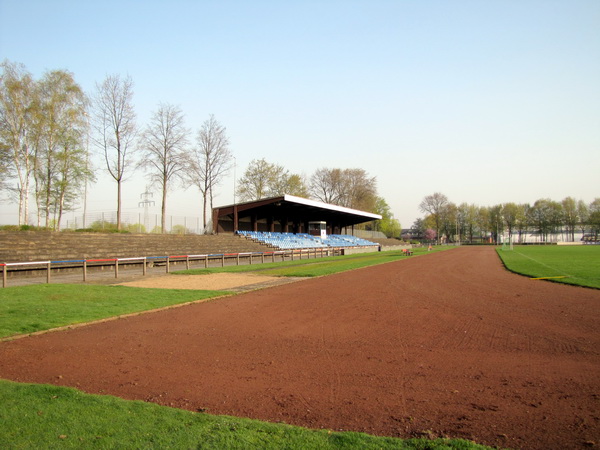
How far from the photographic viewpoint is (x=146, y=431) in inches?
146

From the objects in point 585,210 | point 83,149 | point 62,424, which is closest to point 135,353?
point 62,424

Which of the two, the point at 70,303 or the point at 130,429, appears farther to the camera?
the point at 70,303

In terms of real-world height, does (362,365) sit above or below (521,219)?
below

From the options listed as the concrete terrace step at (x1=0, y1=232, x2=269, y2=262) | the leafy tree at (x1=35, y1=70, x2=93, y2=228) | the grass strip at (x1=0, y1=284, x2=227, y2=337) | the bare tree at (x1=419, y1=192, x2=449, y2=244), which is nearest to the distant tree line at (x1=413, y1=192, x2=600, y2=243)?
the bare tree at (x1=419, y1=192, x2=449, y2=244)

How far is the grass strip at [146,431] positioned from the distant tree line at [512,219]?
118975 millimetres

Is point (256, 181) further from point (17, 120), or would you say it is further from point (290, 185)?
point (17, 120)

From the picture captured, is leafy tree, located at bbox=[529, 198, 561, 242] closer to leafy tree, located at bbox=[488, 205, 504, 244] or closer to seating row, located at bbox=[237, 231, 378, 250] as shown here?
leafy tree, located at bbox=[488, 205, 504, 244]

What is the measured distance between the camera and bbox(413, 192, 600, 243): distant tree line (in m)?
109

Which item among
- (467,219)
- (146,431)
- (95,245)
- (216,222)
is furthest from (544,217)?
(146,431)

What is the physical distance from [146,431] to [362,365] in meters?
3.41

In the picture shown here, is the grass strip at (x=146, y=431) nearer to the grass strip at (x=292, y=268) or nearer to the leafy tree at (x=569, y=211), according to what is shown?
the grass strip at (x=292, y=268)

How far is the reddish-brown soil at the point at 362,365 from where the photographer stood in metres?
4.24

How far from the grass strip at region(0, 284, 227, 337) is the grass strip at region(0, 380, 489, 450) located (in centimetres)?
480

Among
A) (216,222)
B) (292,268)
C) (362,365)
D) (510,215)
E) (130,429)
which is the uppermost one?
(510,215)
